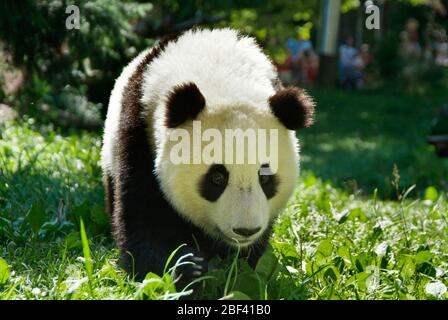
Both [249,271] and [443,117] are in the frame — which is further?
[443,117]

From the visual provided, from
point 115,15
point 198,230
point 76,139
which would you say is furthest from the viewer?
point 76,139

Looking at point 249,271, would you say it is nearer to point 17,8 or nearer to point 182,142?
point 182,142

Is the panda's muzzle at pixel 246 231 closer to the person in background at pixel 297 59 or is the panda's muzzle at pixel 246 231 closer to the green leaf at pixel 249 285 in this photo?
the green leaf at pixel 249 285

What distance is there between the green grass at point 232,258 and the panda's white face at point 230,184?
0.78 feet

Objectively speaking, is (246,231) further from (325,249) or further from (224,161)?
(325,249)

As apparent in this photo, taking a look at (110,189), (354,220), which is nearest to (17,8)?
(110,189)

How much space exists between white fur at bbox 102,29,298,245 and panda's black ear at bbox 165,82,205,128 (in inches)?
2.1

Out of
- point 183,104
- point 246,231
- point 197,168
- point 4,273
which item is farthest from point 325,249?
point 4,273

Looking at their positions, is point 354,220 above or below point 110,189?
below

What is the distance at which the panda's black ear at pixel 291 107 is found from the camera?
3.80m

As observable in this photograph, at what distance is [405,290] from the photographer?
3652mm

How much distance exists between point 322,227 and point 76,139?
3.67m

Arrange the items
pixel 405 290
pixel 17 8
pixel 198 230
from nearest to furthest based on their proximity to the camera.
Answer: pixel 405 290 < pixel 198 230 < pixel 17 8

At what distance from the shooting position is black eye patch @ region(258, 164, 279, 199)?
3.64 metres
